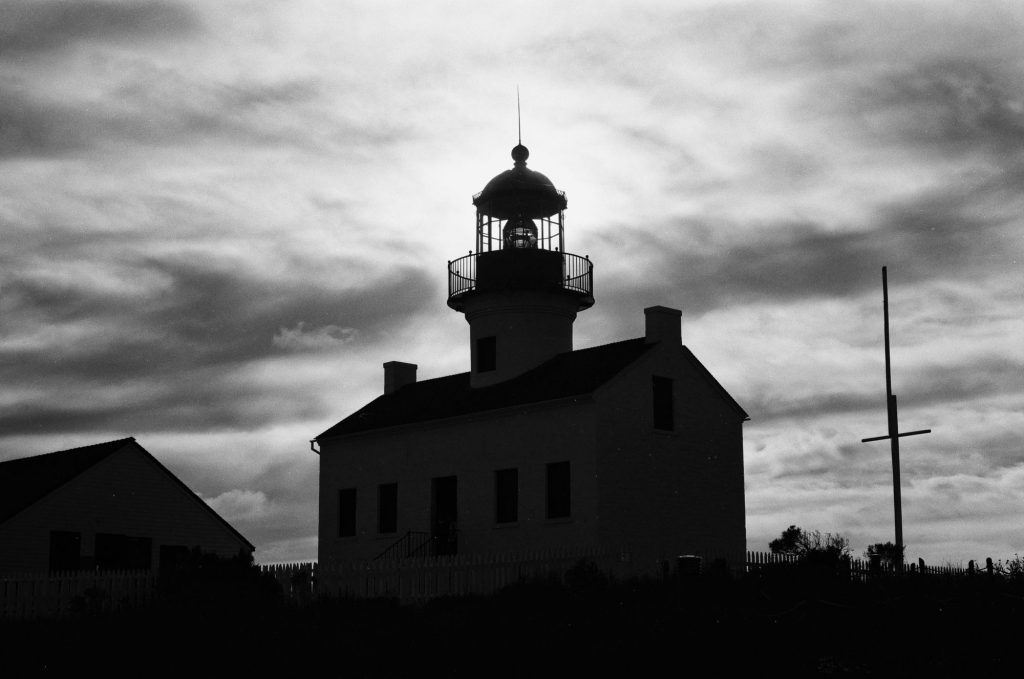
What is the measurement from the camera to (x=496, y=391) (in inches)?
1393

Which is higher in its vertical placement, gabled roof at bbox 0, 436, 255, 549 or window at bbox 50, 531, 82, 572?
gabled roof at bbox 0, 436, 255, 549

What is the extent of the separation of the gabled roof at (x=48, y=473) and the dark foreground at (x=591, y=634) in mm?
9232

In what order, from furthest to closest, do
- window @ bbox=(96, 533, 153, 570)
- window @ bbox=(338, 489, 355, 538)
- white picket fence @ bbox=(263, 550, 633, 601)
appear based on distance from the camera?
1. window @ bbox=(338, 489, 355, 538)
2. window @ bbox=(96, 533, 153, 570)
3. white picket fence @ bbox=(263, 550, 633, 601)

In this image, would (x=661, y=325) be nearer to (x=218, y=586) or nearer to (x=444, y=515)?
(x=444, y=515)

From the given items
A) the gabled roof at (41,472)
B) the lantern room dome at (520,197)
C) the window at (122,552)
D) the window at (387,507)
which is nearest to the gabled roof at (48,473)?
the gabled roof at (41,472)

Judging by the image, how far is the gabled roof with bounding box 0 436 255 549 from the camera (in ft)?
108

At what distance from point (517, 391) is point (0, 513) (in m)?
13.3

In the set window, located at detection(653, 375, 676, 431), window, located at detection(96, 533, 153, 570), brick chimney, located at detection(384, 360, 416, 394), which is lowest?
window, located at detection(96, 533, 153, 570)

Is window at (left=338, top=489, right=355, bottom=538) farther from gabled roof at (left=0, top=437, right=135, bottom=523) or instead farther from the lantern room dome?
the lantern room dome

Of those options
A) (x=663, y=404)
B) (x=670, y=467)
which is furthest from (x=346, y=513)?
(x=663, y=404)

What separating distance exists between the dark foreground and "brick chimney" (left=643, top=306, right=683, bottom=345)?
9.96m

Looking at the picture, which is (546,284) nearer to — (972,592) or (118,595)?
(118,595)

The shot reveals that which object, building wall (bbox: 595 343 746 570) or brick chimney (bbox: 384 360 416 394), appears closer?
building wall (bbox: 595 343 746 570)

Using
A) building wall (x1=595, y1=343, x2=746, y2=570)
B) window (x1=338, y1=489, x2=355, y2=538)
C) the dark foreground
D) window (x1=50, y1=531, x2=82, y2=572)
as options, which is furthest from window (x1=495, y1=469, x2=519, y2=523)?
window (x1=50, y1=531, x2=82, y2=572)
